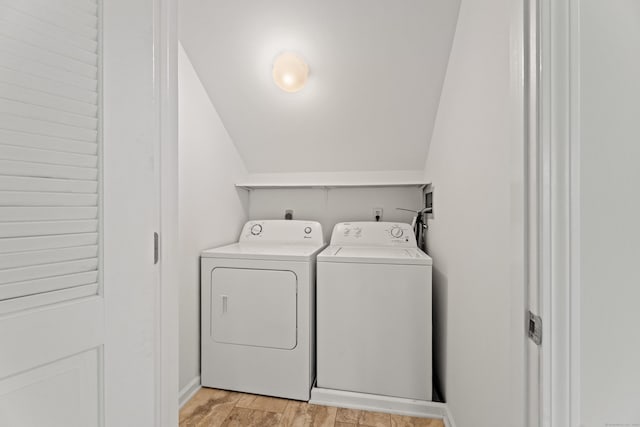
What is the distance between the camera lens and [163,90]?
32.7 inches

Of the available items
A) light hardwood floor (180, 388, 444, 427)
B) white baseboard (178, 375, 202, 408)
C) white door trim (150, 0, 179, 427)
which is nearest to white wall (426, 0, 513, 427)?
light hardwood floor (180, 388, 444, 427)

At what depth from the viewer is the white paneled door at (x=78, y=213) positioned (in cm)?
54

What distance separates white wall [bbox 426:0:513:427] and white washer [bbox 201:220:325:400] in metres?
0.84

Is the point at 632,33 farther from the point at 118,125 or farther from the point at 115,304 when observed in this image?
the point at 115,304

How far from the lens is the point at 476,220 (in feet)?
3.70

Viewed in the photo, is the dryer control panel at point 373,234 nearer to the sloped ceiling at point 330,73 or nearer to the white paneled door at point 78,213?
the sloped ceiling at point 330,73

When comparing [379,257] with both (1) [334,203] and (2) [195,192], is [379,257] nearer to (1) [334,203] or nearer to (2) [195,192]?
(1) [334,203]

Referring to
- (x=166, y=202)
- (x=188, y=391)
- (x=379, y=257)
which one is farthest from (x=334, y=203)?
(x=166, y=202)

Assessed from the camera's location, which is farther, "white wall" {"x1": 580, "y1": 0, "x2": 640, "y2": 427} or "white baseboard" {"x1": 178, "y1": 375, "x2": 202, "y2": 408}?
"white baseboard" {"x1": 178, "y1": 375, "x2": 202, "y2": 408}

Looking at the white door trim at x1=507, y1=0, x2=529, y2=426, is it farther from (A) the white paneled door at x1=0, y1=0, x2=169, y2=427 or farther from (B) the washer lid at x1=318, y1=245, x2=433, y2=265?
(B) the washer lid at x1=318, y1=245, x2=433, y2=265

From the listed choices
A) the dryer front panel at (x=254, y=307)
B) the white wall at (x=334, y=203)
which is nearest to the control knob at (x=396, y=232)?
the white wall at (x=334, y=203)

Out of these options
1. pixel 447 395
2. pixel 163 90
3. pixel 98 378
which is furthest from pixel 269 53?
pixel 447 395

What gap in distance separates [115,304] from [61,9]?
652mm

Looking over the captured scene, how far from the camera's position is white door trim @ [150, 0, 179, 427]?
815 mm
